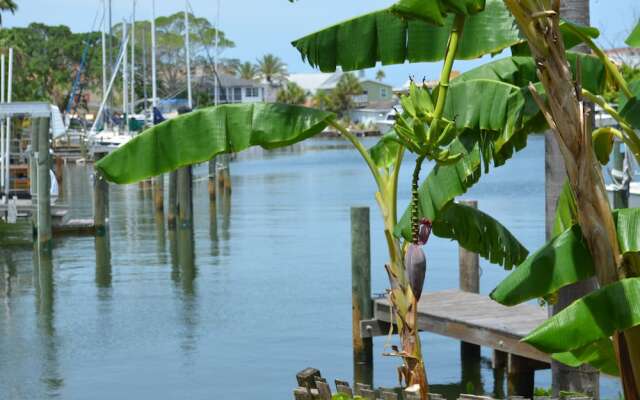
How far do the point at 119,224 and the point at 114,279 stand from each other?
11772mm

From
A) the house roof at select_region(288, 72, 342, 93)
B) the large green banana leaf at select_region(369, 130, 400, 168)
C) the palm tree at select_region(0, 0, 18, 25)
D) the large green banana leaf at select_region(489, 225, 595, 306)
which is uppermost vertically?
the house roof at select_region(288, 72, 342, 93)

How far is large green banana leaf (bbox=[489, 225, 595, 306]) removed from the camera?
862cm

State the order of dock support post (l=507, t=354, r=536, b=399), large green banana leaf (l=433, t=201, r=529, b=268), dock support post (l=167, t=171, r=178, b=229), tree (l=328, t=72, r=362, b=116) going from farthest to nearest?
tree (l=328, t=72, r=362, b=116), dock support post (l=167, t=171, r=178, b=229), dock support post (l=507, t=354, r=536, b=399), large green banana leaf (l=433, t=201, r=529, b=268)

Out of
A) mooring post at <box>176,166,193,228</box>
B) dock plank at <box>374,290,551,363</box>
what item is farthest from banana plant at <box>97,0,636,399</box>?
mooring post at <box>176,166,193,228</box>

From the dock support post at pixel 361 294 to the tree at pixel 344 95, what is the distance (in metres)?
140

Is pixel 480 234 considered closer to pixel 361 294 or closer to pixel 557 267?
pixel 557 267

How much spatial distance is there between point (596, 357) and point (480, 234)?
6.88 feet

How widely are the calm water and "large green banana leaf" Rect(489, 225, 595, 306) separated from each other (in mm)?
6901

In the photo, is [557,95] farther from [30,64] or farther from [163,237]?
[30,64]

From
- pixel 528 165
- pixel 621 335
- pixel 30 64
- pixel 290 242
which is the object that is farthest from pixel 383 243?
pixel 30 64

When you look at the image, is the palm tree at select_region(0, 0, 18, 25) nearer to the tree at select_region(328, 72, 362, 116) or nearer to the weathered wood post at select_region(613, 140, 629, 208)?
the weathered wood post at select_region(613, 140, 629, 208)

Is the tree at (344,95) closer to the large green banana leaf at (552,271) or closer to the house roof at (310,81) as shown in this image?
the house roof at (310,81)

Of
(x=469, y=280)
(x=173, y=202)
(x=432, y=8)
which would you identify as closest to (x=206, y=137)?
(x=432, y=8)

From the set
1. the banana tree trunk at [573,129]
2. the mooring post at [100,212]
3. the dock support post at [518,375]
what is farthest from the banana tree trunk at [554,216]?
the mooring post at [100,212]
